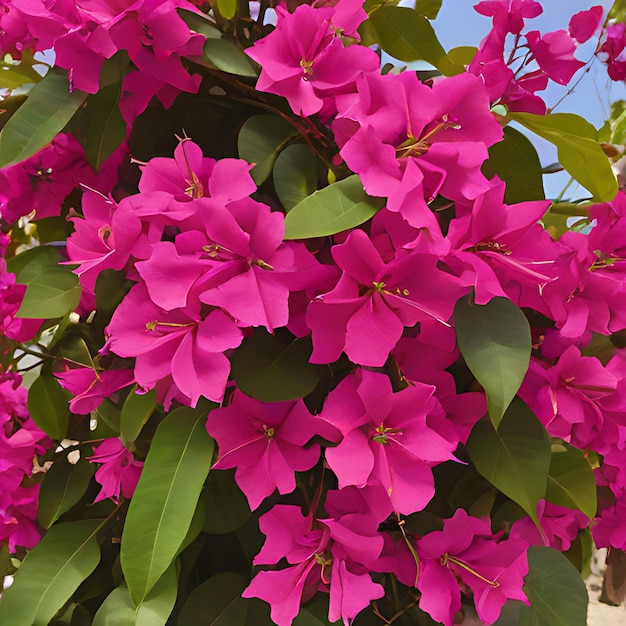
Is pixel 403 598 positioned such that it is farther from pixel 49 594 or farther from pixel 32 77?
pixel 32 77

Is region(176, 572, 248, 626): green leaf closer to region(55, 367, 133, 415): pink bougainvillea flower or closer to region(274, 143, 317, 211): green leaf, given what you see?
region(55, 367, 133, 415): pink bougainvillea flower

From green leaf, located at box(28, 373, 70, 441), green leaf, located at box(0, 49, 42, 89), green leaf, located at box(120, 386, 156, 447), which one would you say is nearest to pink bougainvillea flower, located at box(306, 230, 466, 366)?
green leaf, located at box(120, 386, 156, 447)

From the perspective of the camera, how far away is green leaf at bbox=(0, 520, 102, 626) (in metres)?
0.38

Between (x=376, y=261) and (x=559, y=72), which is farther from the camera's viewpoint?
(x=559, y=72)

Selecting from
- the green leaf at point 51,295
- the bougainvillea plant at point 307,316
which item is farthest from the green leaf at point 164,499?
the green leaf at point 51,295

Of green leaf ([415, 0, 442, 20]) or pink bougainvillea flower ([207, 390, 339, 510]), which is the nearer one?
pink bougainvillea flower ([207, 390, 339, 510])

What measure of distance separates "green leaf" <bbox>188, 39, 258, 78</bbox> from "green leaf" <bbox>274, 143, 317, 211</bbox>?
0.05 meters

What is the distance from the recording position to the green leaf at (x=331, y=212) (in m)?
0.30

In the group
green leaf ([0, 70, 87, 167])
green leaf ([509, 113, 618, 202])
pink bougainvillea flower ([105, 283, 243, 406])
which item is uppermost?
green leaf ([0, 70, 87, 167])

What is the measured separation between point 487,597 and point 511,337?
156 mm

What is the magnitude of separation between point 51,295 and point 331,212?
0.20m

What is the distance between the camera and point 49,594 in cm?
39

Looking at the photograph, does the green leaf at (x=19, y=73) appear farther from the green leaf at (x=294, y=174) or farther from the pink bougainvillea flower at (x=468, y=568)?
the pink bougainvillea flower at (x=468, y=568)

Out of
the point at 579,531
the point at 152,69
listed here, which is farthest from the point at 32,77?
the point at 579,531
